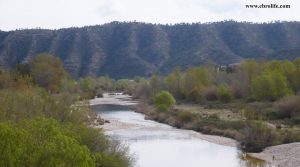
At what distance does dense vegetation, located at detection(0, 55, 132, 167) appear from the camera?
13164mm

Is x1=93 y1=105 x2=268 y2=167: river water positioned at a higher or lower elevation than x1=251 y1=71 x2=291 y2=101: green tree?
lower

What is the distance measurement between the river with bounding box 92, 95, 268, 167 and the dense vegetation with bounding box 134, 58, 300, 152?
9.20 ft

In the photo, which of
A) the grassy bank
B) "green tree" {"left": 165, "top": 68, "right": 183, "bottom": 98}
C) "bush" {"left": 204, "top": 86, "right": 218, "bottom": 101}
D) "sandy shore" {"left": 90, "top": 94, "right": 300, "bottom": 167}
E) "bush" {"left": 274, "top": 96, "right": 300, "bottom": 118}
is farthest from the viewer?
"green tree" {"left": 165, "top": 68, "right": 183, "bottom": 98}

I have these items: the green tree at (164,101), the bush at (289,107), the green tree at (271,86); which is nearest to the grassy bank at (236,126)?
the green tree at (164,101)

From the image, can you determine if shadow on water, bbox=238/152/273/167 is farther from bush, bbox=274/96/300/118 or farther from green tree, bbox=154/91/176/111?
green tree, bbox=154/91/176/111

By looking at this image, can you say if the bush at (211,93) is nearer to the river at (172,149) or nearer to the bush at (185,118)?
the bush at (185,118)

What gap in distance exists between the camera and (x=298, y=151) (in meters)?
35.9

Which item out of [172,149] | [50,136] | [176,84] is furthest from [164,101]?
[50,136]

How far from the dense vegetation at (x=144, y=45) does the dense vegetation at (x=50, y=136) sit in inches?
4398

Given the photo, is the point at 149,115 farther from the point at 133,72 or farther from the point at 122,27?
the point at 122,27

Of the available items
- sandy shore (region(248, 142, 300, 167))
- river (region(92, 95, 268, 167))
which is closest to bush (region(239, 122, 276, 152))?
sandy shore (region(248, 142, 300, 167))

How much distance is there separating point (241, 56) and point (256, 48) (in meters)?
5.23

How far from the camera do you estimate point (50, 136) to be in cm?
1448

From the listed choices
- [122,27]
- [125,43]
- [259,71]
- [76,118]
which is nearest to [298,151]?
[76,118]
